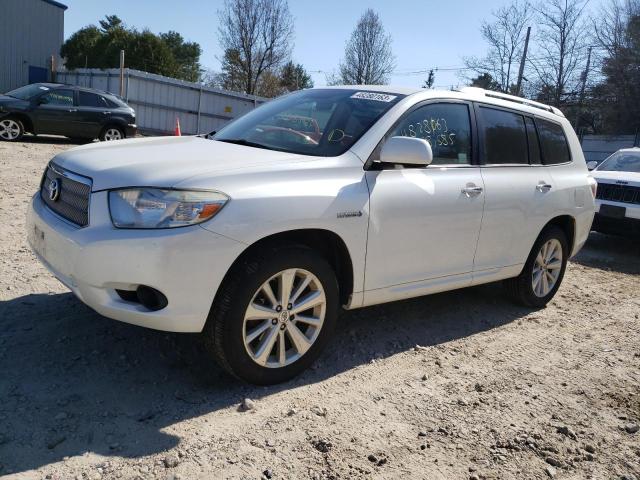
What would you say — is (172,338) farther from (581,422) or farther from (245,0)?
(245,0)

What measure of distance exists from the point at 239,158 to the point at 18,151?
993 centimetres

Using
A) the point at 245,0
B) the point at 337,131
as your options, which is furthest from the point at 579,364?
the point at 245,0

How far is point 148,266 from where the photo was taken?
2.84 meters

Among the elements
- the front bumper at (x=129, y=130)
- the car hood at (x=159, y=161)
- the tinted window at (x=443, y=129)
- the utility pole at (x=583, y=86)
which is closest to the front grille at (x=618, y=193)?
the tinted window at (x=443, y=129)

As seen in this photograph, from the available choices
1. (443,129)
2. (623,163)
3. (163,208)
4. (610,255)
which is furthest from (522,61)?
(163,208)

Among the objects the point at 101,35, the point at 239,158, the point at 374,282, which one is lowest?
the point at 374,282

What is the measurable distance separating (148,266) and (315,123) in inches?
64.9

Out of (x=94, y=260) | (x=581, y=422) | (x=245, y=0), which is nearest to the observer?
(x=94, y=260)

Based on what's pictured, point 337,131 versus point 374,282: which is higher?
point 337,131

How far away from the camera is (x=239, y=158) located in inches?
133

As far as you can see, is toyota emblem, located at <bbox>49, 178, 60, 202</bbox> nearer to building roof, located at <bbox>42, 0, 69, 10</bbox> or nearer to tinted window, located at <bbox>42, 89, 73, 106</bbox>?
tinted window, located at <bbox>42, 89, 73, 106</bbox>

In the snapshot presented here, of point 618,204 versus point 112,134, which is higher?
point 618,204

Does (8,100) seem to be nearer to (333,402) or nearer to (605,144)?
(333,402)

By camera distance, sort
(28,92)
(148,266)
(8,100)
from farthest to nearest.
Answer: (28,92), (8,100), (148,266)
